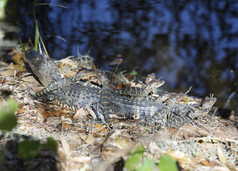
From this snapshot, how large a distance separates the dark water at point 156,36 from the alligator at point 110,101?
1366 millimetres

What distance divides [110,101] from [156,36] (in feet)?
14.9

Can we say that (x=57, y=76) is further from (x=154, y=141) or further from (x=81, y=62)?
(x=154, y=141)

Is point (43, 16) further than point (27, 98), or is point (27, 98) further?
point (43, 16)

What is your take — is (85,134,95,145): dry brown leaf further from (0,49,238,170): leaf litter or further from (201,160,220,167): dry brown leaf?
(201,160,220,167): dry brown leaf

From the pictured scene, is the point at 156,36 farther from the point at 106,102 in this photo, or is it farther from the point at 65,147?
the point at 65,147

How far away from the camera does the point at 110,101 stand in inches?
137

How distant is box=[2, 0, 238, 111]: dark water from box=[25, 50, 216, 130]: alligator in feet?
4.48

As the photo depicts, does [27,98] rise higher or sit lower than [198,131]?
higher

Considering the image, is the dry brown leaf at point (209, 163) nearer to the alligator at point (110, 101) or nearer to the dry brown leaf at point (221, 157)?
the dry brown leaf at point (221, 157)

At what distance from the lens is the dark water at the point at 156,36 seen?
17.4ft

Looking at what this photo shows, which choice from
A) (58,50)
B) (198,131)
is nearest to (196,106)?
(198,131)

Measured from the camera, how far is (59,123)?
2.80m

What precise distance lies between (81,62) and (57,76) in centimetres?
125

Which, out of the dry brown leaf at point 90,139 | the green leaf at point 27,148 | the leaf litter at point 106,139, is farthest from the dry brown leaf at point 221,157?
the green leaf at point 27,148
